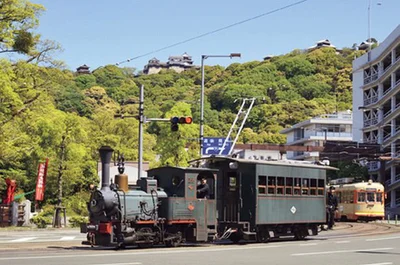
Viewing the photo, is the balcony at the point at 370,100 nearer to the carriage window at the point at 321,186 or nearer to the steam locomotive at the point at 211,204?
the carriage window at the point at 321,186

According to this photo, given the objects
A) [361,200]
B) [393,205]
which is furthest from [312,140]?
[361,200]

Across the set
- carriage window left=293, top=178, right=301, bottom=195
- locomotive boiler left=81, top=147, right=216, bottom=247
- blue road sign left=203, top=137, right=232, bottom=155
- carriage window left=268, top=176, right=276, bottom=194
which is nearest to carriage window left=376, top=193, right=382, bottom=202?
blue road sign left=203, top=137, right=232, bottom=155

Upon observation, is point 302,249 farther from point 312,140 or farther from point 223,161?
point 312,140

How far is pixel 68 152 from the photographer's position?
45469mm

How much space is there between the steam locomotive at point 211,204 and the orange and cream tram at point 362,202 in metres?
21.1

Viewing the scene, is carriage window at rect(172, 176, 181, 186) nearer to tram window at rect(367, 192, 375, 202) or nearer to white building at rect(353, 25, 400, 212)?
tram window at rect(367, 192, 375, 202)

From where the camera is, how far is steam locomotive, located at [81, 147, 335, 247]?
2028 cm

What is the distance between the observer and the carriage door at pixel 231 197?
23766 millimetres

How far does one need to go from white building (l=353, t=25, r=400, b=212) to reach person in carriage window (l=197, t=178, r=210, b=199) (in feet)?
161

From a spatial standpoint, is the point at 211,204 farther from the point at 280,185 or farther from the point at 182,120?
the point at 182,120

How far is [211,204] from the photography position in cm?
2280

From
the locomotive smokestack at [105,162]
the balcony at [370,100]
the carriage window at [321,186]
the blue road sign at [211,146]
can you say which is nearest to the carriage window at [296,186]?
the carriage window at [321,186]

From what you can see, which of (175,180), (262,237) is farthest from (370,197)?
(175,180)

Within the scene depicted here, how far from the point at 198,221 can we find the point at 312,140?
262ft
